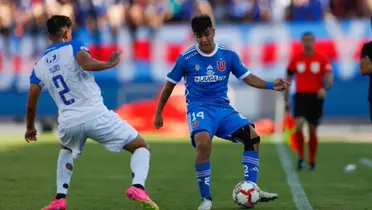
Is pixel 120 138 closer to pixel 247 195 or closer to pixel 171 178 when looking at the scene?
pixel 247 195

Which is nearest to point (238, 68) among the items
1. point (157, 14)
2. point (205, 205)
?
point (205, 205)

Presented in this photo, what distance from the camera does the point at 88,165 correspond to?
52.4ft

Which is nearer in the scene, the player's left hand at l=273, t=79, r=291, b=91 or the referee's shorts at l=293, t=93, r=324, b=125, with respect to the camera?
the player's left hand at l=273, t=79, r=291, b=91

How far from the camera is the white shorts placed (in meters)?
9.23

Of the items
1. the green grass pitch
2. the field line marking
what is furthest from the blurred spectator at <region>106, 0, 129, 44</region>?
the field line marking

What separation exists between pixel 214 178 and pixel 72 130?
4.75 m

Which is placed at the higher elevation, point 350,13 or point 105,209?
point 350,13

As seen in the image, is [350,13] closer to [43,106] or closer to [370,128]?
[370,128]

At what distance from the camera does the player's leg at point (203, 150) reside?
9.80 metres

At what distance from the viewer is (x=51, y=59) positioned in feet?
30.3

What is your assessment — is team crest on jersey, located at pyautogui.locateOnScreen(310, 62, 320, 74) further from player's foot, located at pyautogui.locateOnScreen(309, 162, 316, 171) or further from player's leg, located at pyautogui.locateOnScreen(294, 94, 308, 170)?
player's foot, located at pyautogui.locateOnScreen(309, 162, 316, 171)

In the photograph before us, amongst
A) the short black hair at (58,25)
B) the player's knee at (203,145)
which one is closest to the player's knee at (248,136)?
the player's knee at (203,145)

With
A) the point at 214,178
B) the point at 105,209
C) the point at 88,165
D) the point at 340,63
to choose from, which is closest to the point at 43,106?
the point at 340,63

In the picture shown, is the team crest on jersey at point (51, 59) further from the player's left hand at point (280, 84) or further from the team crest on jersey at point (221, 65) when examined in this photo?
the player's left hand at point (280, 84)
